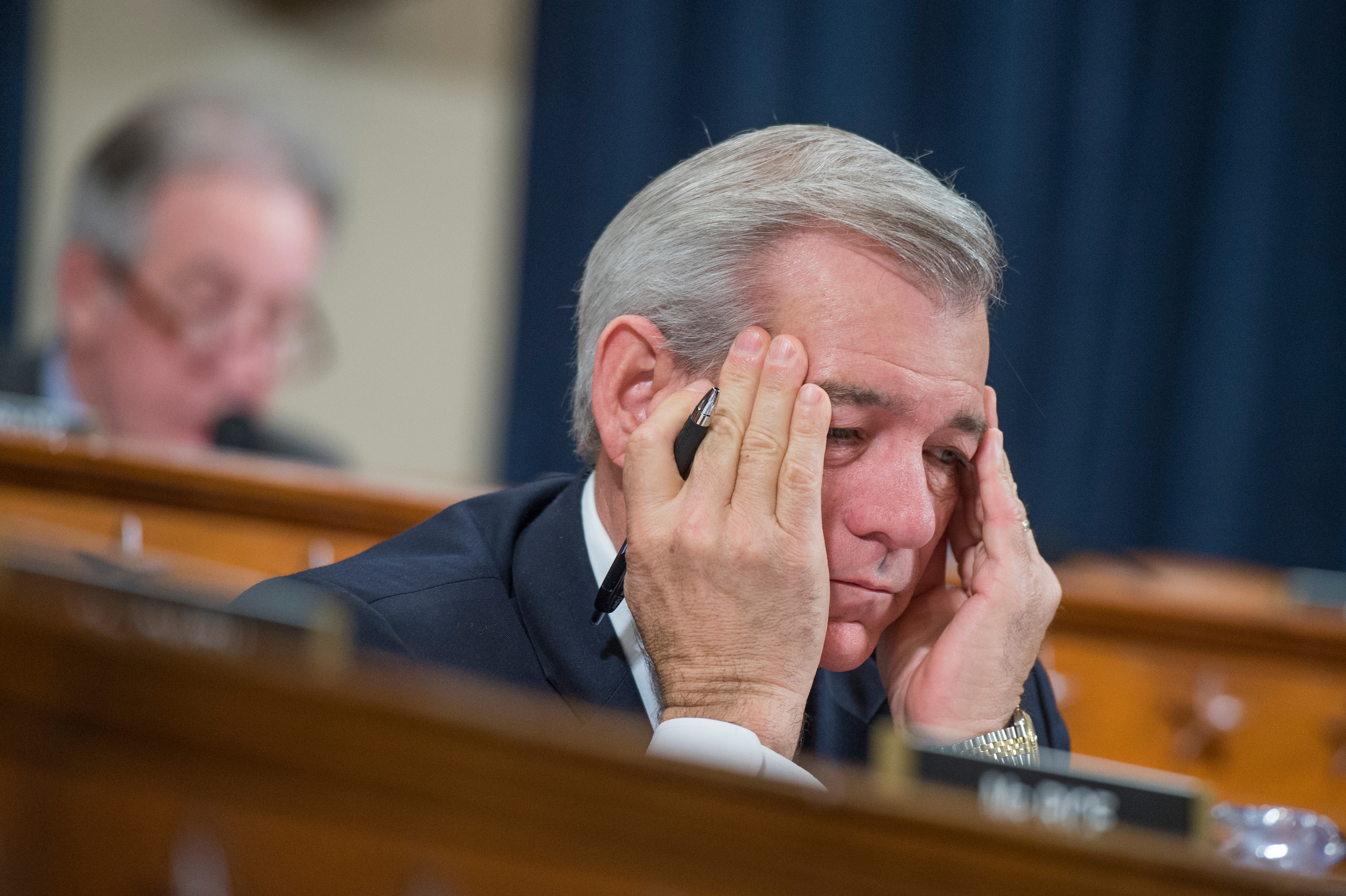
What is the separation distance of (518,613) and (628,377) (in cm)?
26

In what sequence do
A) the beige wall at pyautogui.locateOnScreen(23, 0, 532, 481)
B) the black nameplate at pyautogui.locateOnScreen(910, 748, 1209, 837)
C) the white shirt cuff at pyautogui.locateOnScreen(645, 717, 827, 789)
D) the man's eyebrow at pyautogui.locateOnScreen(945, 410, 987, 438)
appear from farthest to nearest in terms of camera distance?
the beige wall at pyautogui.locateOnScreen(23, 0, 532, 481) < the man's eyebrow at pyautogui.locateOnScreen(945, 410, 987, 438) < the white shirt cuff at pyautogui.locateOnScreen(645, 717, 827, 789) < the black nameplate at pyautogui.locateOnScreen(910, 748, 1209, 837)

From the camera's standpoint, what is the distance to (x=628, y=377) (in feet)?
3.88

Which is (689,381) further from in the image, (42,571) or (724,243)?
(42,571)

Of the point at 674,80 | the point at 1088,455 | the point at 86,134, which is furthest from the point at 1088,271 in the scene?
the point at 86,134

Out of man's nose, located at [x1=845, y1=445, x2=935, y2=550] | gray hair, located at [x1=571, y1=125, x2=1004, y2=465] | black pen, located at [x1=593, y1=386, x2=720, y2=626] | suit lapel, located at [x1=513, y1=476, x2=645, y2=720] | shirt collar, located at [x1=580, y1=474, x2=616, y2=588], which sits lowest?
suit lapel, located at [x1=513, y1=476, x2=645, y2=720]

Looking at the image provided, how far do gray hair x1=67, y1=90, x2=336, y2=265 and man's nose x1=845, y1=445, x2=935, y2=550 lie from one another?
8.02 ft

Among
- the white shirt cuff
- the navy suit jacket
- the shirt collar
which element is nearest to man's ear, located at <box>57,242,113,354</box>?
the navy suit jacket

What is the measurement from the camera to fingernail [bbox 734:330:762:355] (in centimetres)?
107

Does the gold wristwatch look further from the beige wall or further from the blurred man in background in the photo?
the beige wall

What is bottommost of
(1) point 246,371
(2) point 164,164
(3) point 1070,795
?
(1) point 246,371

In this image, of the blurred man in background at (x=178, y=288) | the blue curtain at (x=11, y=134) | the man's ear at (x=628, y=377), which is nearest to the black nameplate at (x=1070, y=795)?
the man's ear at (x=628, y=377)

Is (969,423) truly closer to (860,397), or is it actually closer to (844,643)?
(860,397)

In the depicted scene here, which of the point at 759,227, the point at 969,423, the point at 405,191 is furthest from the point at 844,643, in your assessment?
the point at 405,191

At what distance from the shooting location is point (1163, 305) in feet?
11.2
